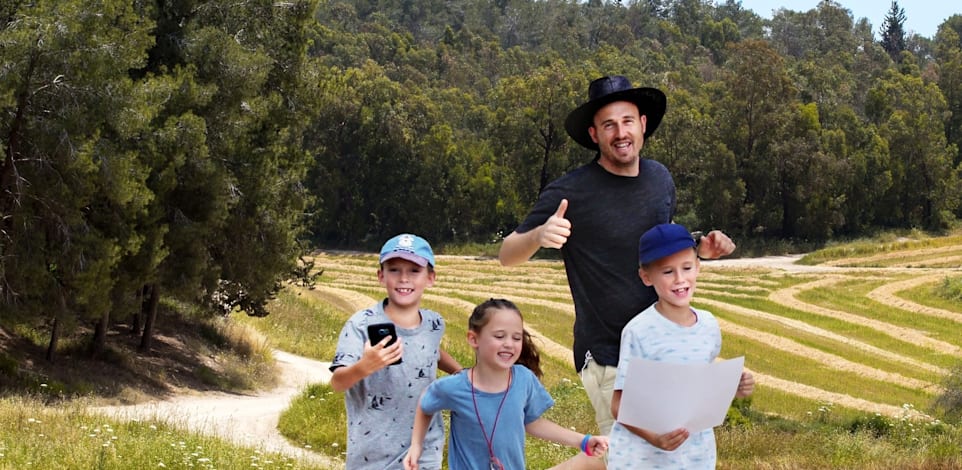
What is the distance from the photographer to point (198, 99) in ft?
70.1

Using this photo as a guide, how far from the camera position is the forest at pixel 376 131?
17.8 m

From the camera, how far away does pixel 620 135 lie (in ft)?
18.3

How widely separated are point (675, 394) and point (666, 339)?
289 mm

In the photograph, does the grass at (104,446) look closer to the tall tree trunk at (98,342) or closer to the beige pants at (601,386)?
the beige pants at (601,386)

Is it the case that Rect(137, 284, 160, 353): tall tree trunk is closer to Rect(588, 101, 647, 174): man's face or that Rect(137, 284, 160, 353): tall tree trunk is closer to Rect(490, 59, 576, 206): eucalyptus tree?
Rect(588, 101, 647, 174): man's face

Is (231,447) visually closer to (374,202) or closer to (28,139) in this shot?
(28,139)

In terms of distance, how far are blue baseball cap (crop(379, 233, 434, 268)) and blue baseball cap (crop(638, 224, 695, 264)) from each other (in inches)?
37.7

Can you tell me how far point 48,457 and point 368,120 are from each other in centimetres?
6594

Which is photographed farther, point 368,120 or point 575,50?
point 575,50

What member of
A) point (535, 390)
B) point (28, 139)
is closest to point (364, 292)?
point (28, 139)

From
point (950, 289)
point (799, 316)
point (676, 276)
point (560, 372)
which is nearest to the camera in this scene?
point (676, 276)

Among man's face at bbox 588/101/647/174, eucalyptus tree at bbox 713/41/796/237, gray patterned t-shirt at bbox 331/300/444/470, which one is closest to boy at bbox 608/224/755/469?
man's face at bbox 588/101/647/174

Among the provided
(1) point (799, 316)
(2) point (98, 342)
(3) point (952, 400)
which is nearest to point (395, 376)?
(3) point (952, 400)

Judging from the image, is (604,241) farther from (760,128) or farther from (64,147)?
(760,128)
